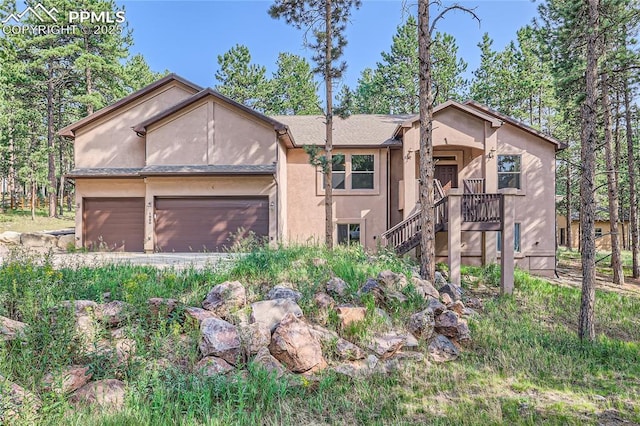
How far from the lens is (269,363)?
4.80 m

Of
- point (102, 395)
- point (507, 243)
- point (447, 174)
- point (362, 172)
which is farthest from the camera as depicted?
point (447, 174)

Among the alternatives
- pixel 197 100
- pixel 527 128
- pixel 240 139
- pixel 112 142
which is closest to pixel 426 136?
pixel 240 139

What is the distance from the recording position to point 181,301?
19.1 ft

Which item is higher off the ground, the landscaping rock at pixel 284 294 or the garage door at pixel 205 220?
the garage door at pixel 205 220

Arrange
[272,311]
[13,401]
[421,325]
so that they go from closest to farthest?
[13,401]
[272,311]
[421,325]

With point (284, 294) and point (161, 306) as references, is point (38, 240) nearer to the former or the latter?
point (161, 306)

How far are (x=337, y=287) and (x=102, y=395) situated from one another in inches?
163

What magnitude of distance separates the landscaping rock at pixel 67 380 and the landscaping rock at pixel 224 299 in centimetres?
195

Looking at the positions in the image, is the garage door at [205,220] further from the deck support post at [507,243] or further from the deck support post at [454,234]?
the deck support post at [507,243]

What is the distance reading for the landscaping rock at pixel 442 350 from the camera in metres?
5.88

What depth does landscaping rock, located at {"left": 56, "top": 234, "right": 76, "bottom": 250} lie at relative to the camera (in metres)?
14.3

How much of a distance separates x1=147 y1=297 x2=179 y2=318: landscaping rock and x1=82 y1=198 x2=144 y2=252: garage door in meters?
10.0

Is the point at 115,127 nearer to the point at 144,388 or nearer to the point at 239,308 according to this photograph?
the point at 239,308

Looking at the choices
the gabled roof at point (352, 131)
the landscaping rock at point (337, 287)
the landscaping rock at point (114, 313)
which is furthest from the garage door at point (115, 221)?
the landscaping rock at point (337, 287)
